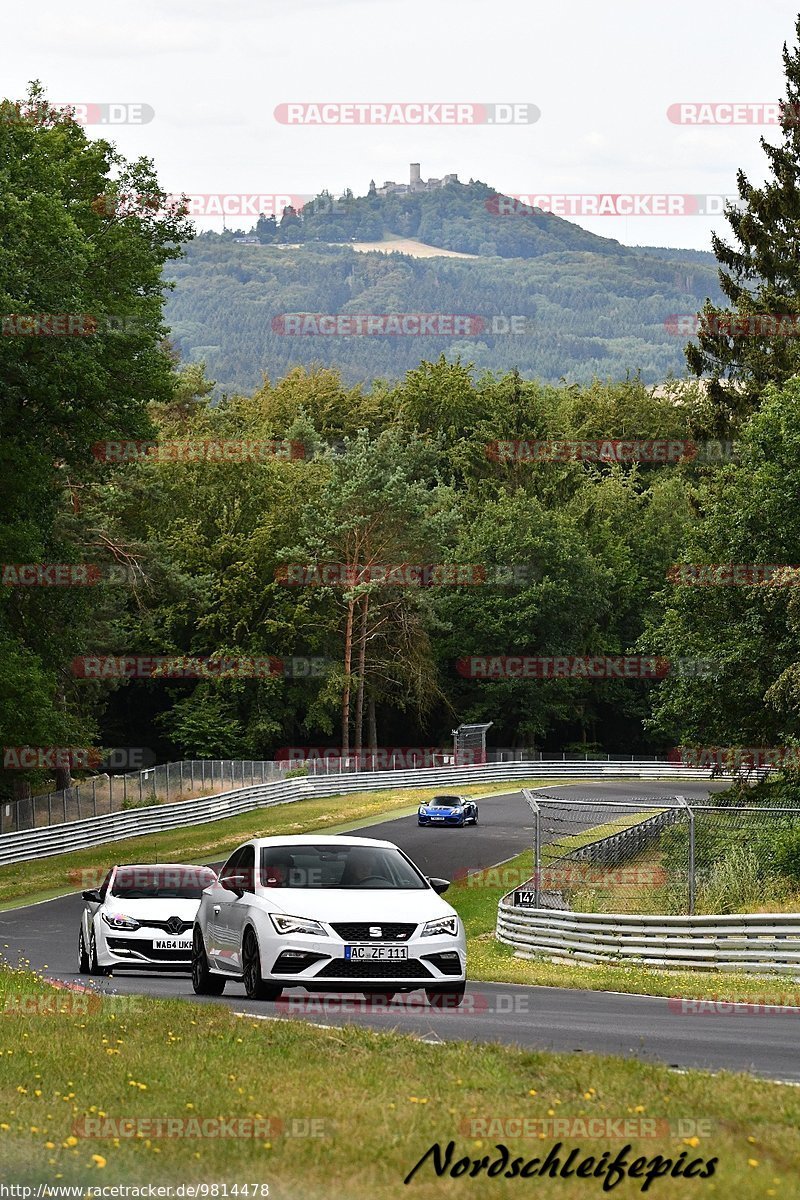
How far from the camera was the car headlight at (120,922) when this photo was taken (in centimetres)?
2027

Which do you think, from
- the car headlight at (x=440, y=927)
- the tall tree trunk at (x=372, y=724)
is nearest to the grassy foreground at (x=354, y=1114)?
the car headlight at (x=440, y=927)

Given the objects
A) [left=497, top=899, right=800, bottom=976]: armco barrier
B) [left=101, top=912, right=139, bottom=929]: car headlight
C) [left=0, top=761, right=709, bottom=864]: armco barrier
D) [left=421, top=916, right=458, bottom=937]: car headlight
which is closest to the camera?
[left=421, top=916, right=458, bottom=937]: car headlight

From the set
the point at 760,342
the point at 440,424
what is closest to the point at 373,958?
the point at 760,342

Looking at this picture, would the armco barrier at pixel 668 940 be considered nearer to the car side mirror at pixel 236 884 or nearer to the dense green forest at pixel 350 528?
the car side mirror at pixel 236 884

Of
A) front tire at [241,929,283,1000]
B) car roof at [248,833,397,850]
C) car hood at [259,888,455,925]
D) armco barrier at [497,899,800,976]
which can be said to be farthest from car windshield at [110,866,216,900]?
car hood at [259,888,455,925]

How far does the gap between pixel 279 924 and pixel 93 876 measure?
3203 cm

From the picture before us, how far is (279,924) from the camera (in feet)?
46.0

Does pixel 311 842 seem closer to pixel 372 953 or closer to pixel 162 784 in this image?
pixel 372 953

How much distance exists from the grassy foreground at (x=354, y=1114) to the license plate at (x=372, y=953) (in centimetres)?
216

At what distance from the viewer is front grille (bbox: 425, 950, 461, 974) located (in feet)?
46.2

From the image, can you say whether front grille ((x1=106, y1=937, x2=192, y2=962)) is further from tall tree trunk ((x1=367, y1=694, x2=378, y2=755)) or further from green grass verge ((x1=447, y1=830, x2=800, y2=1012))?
tall tree trunk ((x1=367, y1=694, x2=378, y2=755))

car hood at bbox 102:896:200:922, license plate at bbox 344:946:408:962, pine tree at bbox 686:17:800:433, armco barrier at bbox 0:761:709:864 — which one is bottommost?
armco barrier at bbox 0:761:709:864

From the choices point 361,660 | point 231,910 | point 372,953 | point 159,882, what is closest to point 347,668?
point 361,660

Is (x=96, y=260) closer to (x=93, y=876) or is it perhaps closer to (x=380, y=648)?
(x=93, y=876)
